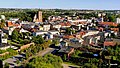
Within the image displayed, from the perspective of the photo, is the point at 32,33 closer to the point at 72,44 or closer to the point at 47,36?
the point at 47,36

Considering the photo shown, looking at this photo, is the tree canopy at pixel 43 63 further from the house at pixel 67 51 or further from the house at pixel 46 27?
the house at pixel 46 27

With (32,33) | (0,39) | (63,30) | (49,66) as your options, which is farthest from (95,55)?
(63,30)

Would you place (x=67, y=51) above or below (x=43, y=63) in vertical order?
above

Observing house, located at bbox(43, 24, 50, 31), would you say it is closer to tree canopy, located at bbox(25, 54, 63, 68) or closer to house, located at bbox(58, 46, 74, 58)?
house, located at bbox(58, 46, 74, 58)

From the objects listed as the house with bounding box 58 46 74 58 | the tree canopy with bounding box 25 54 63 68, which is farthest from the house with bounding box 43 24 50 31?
the tree canopy with bounding box 25 54 63 68

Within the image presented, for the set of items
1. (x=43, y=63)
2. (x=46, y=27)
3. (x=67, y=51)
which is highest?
(x=46, y=27)

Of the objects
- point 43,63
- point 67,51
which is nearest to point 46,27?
point 67,51

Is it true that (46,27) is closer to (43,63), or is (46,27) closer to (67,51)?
(67,51)

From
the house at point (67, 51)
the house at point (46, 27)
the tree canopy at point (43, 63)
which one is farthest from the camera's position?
the house at point (46, 27)

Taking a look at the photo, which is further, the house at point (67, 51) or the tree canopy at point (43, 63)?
the house at point (67, 51)

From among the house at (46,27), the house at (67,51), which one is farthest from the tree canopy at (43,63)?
the house at (46,27)

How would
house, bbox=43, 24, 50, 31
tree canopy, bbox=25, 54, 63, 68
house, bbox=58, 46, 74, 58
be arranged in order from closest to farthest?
tree canopy, bbox=25, 54, 63, 68
house, bbox=58, 46, 74, 58
house, bbox=43, 24, 50, 31
